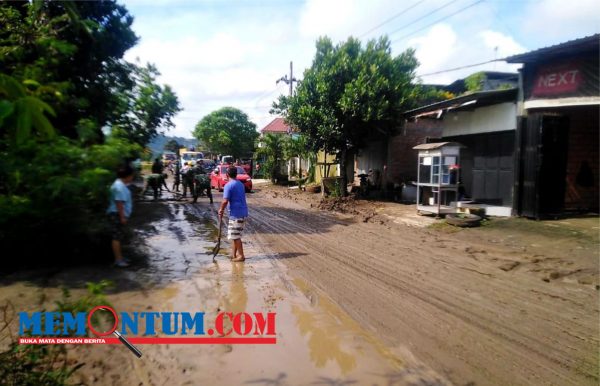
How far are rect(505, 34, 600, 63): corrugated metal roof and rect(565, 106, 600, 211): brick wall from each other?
1.81m

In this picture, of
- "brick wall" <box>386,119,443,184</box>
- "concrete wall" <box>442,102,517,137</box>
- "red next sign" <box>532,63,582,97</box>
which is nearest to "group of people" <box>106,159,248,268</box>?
"red next sign" <box>532,63,582,97</box>

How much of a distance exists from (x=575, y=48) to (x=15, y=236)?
474 inches

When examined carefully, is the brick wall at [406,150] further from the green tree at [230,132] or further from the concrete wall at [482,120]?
the green tree at [230,132]

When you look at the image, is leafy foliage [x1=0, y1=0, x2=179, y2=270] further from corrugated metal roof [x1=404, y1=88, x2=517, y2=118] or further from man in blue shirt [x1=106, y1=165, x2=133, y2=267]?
corrugated metal roof [x1=404, y1=88, x2=517, y2=118]

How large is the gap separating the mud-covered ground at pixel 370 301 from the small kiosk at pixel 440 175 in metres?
2.48

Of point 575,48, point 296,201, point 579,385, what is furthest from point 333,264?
point 296,201

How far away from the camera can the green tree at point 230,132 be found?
4803 cm

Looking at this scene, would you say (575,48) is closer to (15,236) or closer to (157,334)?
(157,334)

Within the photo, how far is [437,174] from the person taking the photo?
1284cm

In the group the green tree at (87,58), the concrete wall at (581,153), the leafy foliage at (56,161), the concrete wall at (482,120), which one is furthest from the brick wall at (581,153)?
the green tree at (87,58)

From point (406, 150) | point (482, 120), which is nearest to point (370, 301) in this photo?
point (482, 120)

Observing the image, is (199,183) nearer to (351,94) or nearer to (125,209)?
(351,94)

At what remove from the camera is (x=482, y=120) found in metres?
13.2

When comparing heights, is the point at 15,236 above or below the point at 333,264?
above
